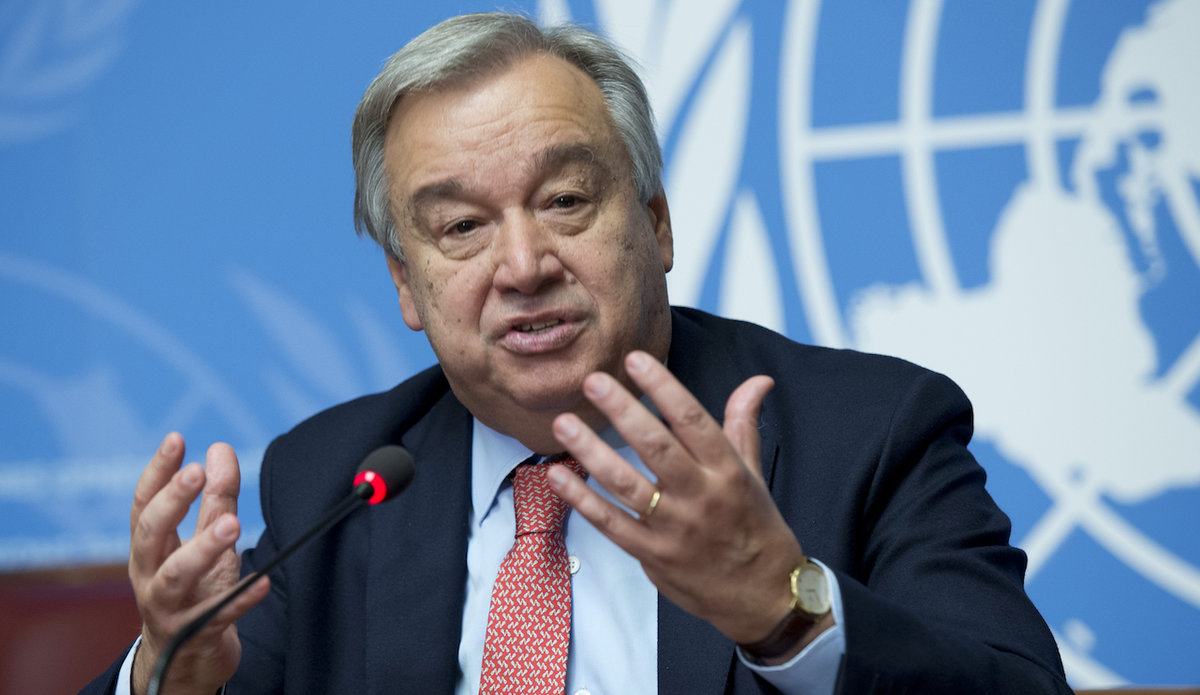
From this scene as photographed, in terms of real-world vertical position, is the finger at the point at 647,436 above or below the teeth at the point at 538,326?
below

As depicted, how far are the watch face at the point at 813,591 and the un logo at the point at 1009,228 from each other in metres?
1.59

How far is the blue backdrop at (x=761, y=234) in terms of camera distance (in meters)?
2.68

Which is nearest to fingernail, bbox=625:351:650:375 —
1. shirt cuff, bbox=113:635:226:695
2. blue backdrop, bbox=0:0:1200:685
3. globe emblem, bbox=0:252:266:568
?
shirt cuff, bbox=113:635:226:695

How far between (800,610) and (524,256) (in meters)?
0.73

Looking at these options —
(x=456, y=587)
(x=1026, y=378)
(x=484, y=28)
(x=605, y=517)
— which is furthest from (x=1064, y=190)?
(x=605, y=517)

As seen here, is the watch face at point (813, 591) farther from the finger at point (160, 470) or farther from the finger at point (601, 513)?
the finger at point (160, 470)

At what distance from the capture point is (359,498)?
1273mm

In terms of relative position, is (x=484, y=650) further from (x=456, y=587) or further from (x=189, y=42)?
(x=189, y=42)

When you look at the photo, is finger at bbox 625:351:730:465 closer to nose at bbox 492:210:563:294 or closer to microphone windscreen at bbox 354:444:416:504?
microphone windscreen at bbox 354:444:416:504

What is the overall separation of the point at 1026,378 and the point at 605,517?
186cm

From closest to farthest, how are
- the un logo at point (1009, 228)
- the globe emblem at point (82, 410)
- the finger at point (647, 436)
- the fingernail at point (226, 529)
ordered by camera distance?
the finger at point (647, 436) < the fingernail at point (226, 529) < the un logo at point (1009, 228) < the globe emblem at point (82, 410)

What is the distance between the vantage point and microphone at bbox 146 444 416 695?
120 cm

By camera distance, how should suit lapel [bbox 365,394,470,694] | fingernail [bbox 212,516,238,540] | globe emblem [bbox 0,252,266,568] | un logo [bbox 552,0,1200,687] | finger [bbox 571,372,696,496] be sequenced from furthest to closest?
globe emblem [bbox 0,252,266,568]
un logo [bbox 552,0,1200,687]
suit lapel [bbox 365,394,470,694]
fingernail [bbox 212,516,238,540]
finger [bbox 571,372,696,496]

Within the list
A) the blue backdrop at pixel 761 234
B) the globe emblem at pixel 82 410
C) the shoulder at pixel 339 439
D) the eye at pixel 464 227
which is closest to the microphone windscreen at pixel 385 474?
the eye at pixel 464 227
